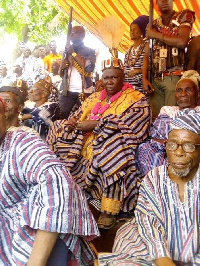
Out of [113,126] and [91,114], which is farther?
[91,114]

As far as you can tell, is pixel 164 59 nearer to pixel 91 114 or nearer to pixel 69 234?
pixel 91 114

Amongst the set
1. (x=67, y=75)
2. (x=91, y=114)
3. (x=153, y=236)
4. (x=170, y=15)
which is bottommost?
(x=153, y=236)

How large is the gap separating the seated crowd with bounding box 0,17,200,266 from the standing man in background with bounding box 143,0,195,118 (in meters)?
0.65

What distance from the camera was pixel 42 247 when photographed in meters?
1.79

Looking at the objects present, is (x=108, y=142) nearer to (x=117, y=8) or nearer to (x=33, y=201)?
(x=33, y=201)

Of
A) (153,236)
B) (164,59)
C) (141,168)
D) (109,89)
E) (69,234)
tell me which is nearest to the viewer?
(69,234)

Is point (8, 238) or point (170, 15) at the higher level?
point (170, 15)

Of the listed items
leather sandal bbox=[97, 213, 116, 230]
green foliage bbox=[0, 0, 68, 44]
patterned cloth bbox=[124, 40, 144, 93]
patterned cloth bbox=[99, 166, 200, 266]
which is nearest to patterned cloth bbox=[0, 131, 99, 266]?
patterned cloth bbox=[99, 166, 200, 266]

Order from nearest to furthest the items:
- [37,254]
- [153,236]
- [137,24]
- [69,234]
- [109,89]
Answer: [37,254] → [69,234] → [153,236] → [109,89] → [137,24]

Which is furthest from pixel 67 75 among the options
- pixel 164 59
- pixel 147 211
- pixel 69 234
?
pixel 69 234

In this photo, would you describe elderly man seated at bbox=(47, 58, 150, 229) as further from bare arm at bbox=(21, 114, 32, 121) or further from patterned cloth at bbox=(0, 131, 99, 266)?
patterned cloth at bbox=(0, 131, 99, 266)

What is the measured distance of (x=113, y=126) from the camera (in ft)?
12.6

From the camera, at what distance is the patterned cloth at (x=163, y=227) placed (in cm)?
226

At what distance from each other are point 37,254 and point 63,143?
8.71 ft
